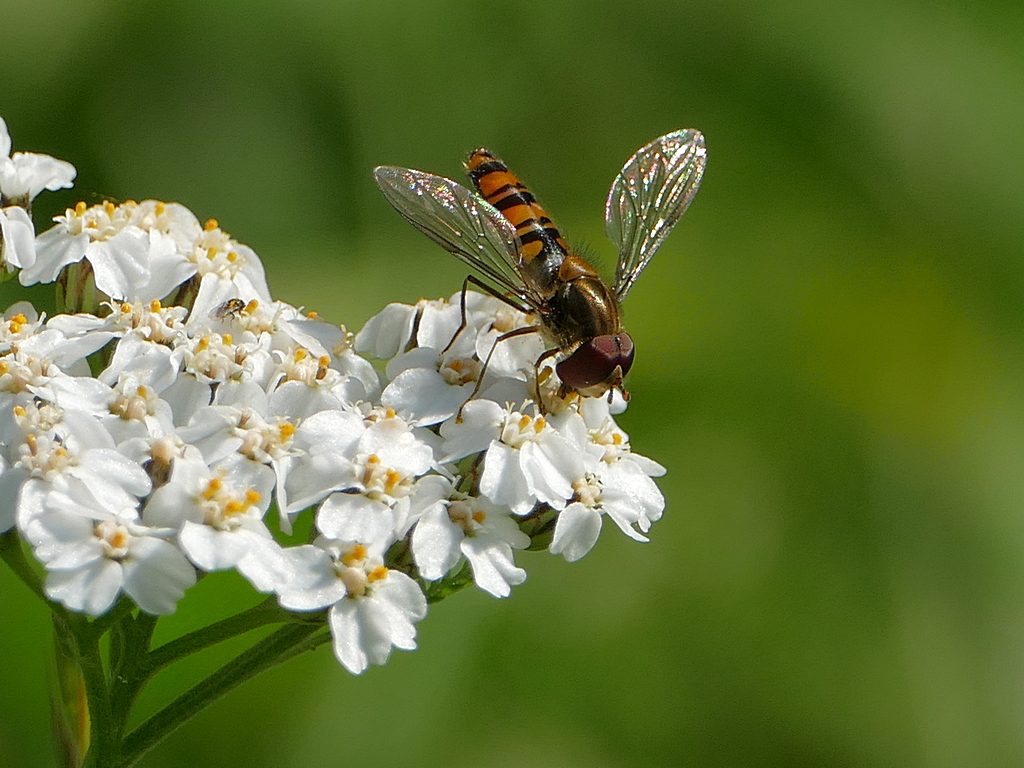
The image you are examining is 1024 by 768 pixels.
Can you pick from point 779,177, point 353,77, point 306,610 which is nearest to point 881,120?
point 779,177

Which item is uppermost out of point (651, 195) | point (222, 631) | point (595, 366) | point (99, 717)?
point (651, 195)

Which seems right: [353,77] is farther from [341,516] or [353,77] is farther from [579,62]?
[341,516]

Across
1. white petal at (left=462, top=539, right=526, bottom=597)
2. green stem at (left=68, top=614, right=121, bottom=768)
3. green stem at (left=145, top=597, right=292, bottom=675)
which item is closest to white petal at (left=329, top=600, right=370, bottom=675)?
green stem at (left=145, top=597, right=292, bottom=675)

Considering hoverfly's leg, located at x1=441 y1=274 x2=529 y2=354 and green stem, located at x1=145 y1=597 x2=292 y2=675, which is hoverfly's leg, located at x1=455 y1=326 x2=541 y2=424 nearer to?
hoverfly's leg, located at x1=441 y1=274 x2=529 y2=354

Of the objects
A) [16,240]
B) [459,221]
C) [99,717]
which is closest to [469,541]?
[99,717]

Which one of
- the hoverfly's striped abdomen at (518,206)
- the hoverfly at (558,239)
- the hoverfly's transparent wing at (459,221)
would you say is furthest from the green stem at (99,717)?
the hoverfly's striped abdomen at (518,206)

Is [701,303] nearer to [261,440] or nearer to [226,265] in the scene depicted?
[226,265]

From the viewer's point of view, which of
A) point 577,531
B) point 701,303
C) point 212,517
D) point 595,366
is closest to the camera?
point 212,517
